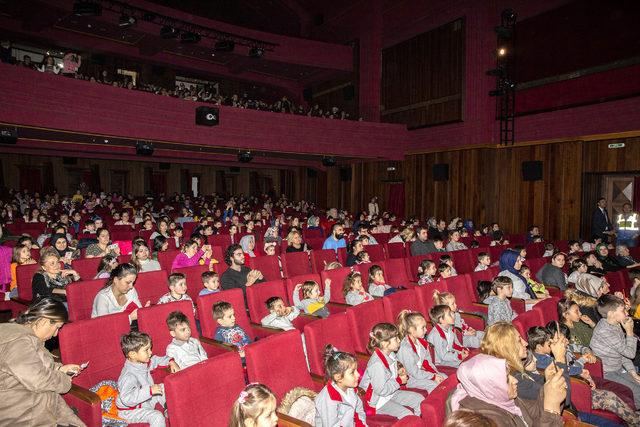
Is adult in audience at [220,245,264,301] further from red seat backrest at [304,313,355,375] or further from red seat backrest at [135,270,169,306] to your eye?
red seat backrest at [304,313,355,375]

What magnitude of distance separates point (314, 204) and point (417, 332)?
16.4 metres

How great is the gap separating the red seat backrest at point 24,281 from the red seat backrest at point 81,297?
92 cm

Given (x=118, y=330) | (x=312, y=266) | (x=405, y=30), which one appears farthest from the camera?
(x=405, y=30)

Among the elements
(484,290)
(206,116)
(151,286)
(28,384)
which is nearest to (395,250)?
(484,290)

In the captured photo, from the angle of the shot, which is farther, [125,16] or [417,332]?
[125,16]

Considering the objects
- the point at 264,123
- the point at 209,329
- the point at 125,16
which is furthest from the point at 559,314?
the point at 125,16

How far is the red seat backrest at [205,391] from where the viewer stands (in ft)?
7.30

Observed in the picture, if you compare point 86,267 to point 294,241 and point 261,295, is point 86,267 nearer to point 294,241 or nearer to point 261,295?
point 261,295

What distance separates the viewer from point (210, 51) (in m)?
16.5

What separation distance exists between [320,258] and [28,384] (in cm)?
466

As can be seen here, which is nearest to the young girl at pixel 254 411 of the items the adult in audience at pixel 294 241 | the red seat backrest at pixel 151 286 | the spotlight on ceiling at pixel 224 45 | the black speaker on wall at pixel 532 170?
the red seat backrest at pixel 151 286

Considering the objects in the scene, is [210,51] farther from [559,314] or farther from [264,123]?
[559,314]

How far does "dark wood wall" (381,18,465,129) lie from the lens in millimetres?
12969

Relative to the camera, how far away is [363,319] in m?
3.77
